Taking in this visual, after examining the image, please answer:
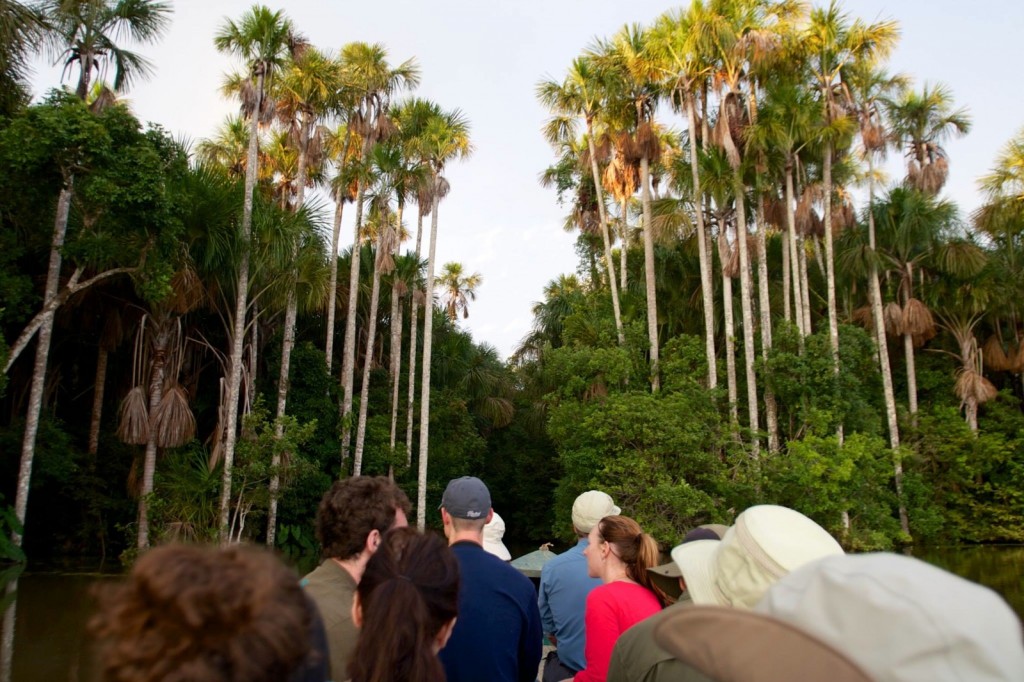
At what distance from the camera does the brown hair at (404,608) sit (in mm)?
2121

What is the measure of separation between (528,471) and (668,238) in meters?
15.2

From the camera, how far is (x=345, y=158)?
3030cm

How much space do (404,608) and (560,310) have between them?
3518cm

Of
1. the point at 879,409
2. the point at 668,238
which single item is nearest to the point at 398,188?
the point at 668,238

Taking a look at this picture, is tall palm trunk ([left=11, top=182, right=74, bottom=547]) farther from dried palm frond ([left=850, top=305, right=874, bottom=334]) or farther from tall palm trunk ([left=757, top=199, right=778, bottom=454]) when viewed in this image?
dried palm frond ([left=850, top=305, right=874, bottom=334])

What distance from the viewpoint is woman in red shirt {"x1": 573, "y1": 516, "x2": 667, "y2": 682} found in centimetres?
323

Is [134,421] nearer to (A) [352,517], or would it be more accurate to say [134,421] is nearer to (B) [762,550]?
(A) [352,517]

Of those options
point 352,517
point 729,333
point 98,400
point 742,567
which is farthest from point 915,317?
point 742,567

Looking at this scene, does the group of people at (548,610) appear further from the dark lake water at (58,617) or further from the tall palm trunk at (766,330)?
the tall palm trunk at (766,330)

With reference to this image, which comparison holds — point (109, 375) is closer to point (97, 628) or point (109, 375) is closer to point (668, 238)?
point (668, 238)

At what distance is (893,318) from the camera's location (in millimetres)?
29500

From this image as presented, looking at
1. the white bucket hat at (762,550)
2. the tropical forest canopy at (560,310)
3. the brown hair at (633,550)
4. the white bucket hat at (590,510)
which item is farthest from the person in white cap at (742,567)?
the tropical forest canopy at (560,310)

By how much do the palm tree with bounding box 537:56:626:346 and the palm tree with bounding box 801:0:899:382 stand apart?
687cm

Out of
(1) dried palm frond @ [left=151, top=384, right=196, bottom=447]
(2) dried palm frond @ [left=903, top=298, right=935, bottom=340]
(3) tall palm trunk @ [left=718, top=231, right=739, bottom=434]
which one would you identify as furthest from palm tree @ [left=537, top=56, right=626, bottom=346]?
(1) dried palm frond @ [left=151, top=384, right=196, bottom=447]
